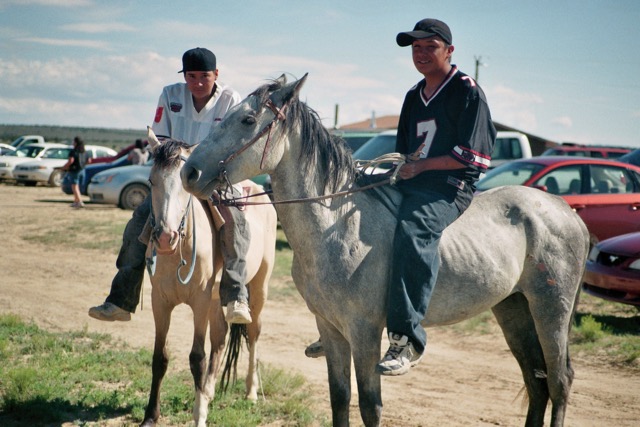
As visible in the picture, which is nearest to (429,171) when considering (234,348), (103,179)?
(234,348)

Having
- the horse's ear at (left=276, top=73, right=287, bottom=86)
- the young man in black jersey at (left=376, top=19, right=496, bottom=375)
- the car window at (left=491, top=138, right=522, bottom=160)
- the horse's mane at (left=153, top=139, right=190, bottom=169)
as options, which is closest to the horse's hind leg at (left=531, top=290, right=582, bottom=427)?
the young man in black jersey at (left=376, top=19, right=496, bottom=375)

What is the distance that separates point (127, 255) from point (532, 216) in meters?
3.27

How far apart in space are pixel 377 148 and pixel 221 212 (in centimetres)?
952

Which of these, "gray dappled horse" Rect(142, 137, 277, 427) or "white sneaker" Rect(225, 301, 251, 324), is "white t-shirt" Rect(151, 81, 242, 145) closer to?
"gray dappled horse" Rect(142, 137, 277, 427)

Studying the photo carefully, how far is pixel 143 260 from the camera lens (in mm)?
5598

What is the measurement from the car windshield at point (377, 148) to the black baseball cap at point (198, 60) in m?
9.19

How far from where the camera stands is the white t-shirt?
558 cm

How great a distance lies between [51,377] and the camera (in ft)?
20.1

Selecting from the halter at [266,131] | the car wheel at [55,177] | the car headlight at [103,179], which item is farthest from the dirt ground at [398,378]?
the car wheel at [55,177]

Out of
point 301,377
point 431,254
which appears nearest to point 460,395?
Answer: point 301,377

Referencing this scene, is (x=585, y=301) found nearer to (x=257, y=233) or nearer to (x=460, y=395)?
(x=460, y=395)

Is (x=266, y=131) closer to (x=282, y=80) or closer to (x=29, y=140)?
(x=282, y=80)

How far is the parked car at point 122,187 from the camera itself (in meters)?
19.6

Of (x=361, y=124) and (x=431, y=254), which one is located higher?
(x=361, y=124)
